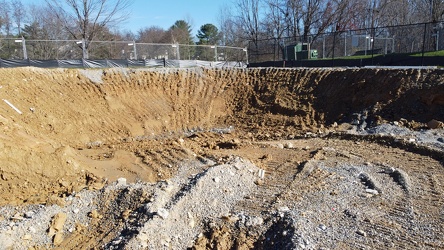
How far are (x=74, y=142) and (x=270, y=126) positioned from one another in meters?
6.41

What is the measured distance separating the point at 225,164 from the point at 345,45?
69.3ft

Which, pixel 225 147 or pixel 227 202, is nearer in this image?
pixel 227 202

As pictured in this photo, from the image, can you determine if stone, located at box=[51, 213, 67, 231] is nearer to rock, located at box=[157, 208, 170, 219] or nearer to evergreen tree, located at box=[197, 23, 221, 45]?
rock, located at box=[157, 208, 170, 219]

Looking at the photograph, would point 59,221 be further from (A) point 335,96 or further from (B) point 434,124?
(A) point 335,96

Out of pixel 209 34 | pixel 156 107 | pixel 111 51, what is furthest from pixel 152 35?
pixel 156 107

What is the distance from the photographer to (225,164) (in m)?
6.81

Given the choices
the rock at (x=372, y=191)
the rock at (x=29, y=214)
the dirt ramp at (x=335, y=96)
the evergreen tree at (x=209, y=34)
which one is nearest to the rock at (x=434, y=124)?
the dirt ramp at (x=335, y=96)

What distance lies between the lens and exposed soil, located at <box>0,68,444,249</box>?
16.4ft

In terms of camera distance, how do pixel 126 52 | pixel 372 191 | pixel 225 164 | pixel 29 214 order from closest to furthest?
pixel 29 214 → pixel 372 191 → pixel 225 164 → pixel 126 52

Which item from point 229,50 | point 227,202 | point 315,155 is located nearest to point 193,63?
point 229,50

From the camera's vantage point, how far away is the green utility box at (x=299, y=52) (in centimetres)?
2390

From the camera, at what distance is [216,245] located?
488 centimetres

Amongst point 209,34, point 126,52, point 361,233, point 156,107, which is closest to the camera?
point 361,233

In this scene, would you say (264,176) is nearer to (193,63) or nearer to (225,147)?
(225,147)
